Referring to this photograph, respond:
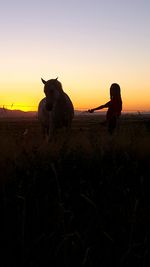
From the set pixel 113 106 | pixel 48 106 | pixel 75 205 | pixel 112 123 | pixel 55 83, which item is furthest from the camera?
pixel 55 83

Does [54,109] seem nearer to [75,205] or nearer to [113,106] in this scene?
[113,106]

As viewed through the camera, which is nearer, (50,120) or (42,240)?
(42,240)

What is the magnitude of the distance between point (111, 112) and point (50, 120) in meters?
2.32

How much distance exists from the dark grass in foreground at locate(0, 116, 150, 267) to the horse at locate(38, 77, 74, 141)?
6888 millimetres

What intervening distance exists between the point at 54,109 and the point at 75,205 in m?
9.54

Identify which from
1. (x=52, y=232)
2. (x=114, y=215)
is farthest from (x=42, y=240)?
(x=114, y=215)

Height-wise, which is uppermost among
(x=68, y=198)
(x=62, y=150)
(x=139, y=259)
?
(x=62, y=150)

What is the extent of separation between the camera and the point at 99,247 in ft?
18.9

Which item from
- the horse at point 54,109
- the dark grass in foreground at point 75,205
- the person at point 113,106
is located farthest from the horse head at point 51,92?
the dark grass in foreground at point 75,205

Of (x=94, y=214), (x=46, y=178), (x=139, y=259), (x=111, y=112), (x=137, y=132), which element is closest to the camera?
(x=139, y=259)

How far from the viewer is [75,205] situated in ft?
21.7

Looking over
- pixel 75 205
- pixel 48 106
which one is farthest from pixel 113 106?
pixel 75 205

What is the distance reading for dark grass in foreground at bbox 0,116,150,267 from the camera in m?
5.58

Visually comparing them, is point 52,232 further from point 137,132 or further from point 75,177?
point 137,132
